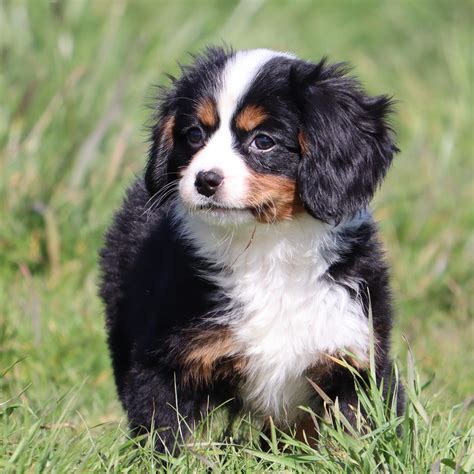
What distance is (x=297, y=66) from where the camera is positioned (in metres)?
4.00

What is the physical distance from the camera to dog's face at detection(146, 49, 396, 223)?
373 centimetres

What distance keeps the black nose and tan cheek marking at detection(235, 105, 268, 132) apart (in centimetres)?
25

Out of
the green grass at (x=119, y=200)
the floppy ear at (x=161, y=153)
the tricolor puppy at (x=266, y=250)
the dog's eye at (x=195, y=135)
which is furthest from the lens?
the floppy ear at (x=161, y=153)

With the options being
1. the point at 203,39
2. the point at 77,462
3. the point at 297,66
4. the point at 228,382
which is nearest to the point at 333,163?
the point at 297,66

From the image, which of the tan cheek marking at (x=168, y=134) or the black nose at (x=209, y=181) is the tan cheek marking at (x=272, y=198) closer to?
the black nose at (x=209, y=181)

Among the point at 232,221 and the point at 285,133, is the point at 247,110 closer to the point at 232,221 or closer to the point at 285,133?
the point at 285,133

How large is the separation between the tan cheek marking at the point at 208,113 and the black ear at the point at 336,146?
29 centimetres

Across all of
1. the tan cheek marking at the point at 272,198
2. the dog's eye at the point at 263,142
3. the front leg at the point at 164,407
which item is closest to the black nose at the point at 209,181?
the tan cheek marking at the point at 272,198

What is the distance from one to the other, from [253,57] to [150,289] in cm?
95

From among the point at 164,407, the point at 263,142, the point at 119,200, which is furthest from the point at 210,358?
the point at 119,200

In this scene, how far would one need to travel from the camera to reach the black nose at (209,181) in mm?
3656

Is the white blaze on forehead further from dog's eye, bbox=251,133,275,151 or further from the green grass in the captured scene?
the green grass

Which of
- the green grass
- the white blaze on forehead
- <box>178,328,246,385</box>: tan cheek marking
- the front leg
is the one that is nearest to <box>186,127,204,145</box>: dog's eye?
the white blaze on forehead

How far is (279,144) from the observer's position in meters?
3.84
